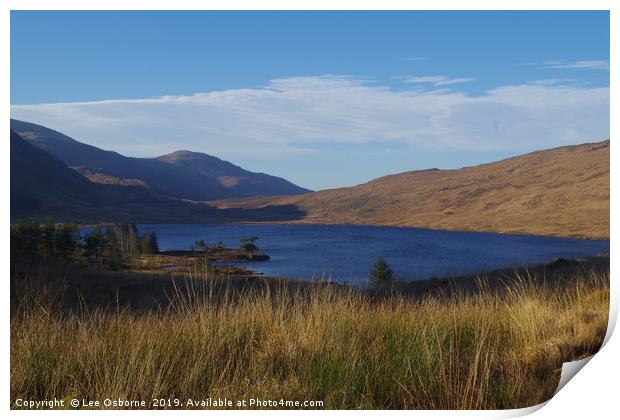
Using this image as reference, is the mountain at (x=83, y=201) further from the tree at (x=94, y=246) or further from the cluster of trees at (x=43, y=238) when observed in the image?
the tree at (x=94, y=246)

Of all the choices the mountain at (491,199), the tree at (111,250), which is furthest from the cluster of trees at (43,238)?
the mountain at (491,199)

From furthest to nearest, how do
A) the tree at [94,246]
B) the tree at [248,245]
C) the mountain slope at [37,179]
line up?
the tree at [94,246] → the tree at [248,245] → the mountain slope at [37,179]

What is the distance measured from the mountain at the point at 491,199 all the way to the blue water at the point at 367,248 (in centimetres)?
44

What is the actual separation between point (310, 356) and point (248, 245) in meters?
6.03

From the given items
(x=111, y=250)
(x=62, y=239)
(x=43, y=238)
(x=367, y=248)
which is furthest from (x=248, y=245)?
(x=62, y=239)

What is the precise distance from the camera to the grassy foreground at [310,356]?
3617 millimetres

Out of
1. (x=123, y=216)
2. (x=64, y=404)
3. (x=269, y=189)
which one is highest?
(x=269, y=189)

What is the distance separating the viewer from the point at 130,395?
3.58 metres
